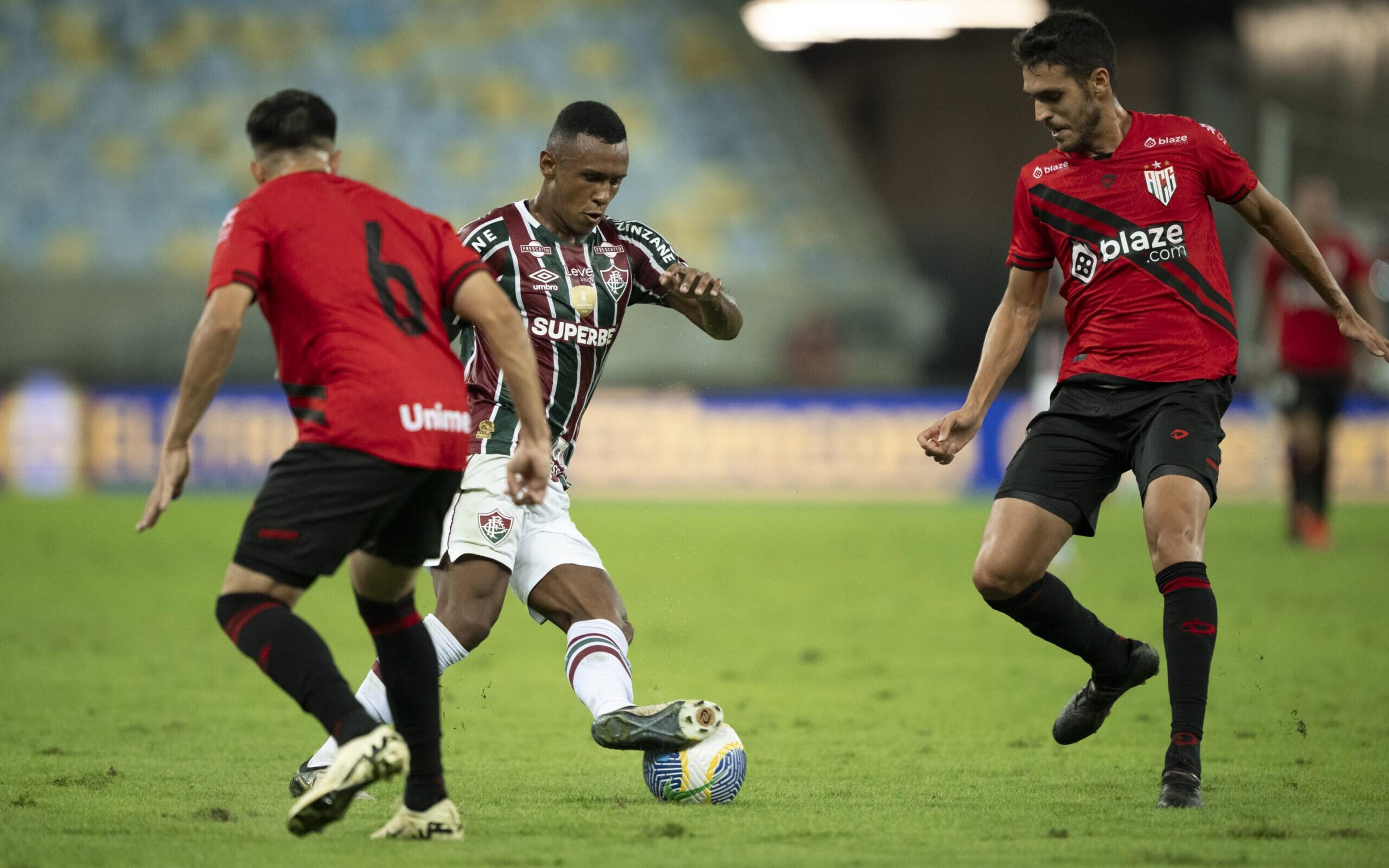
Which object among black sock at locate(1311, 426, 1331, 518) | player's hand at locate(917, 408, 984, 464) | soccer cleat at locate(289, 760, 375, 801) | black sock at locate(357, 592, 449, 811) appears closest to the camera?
black sock at locate(357, 592, 449, 811)

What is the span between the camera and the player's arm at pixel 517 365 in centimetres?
403

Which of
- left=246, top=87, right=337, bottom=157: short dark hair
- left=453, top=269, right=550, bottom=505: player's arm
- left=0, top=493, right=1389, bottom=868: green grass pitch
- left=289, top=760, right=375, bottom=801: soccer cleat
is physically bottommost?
left=0, top=493, right=1389, bottom=868: green grass pitch

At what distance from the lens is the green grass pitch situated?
410cm

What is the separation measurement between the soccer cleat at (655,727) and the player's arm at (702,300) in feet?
3.76

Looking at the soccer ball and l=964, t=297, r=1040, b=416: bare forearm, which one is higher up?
l=964, t=297, r=1040, b=416: bare forearm

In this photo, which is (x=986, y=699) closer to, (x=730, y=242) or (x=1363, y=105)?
(x=730, y=242)

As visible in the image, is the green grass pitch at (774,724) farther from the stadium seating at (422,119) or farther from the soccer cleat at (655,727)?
the stadium seating at (422,119)

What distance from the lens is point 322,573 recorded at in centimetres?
396

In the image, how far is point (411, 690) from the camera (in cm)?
415

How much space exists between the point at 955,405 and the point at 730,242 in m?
6.72

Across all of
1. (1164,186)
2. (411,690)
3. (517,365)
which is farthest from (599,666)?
(1164,186)

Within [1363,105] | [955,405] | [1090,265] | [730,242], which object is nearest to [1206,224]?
[1090,265]

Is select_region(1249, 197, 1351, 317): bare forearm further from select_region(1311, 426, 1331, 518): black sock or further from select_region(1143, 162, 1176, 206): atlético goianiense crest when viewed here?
select_region(1311, 426, 1331, 518): black sock

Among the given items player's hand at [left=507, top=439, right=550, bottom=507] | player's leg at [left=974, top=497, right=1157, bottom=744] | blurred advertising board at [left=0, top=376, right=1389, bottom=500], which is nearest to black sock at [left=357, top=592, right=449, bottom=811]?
player's hand at [left=507, top=439, right=550, bottom=507]
